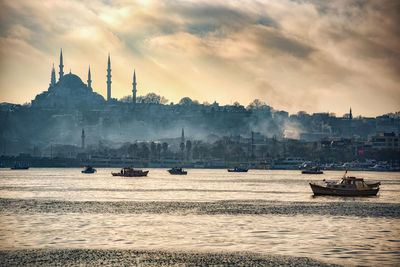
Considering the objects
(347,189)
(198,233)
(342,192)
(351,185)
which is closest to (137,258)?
(198,233)

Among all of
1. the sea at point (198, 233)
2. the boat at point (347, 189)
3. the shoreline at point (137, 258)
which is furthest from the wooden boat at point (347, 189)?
the shoreline at point (137, 258)

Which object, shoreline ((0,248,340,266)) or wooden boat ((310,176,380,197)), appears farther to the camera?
wooden boat ((310,176,380,197))

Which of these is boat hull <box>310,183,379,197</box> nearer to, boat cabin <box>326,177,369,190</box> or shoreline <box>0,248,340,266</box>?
boat cabin <box>326,177,369,190</box>

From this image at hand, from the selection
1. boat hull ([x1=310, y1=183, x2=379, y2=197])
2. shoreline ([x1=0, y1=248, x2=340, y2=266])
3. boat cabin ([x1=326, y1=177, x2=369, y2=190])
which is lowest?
shoreline ([x1=0, y1=248, x2=340, y2=266])

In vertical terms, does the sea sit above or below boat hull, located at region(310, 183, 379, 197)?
below

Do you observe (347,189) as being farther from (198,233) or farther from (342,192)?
(198,233)

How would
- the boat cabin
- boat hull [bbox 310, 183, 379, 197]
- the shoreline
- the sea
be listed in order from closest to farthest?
the shoreline < the sea < boat hull [bbox 310, 183, 379, 197] < the boat cabin

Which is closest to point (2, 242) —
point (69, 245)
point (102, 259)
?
point (69, 245)

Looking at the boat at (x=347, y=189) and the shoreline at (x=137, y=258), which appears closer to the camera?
the shoreline at (x=137, y=258)

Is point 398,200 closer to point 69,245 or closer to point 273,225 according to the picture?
point 273,225

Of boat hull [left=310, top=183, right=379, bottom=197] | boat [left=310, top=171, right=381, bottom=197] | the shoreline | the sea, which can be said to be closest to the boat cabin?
boat [left=310, top=171, right=381, bottom=197]

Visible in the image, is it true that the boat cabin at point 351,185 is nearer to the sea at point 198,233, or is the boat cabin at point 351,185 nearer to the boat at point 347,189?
the boat at point 347,189
